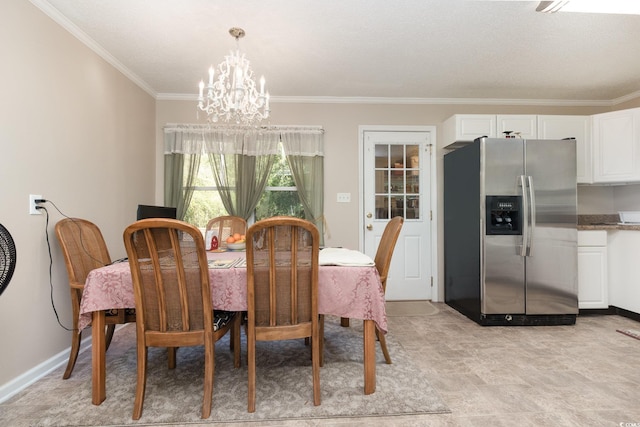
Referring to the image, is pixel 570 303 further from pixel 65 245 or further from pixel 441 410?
pixel 65 245

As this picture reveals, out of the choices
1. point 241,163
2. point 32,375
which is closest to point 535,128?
point 241,163

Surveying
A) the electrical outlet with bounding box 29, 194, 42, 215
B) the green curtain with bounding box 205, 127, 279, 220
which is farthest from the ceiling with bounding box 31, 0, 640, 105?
the electrical outlet with bounding box 29, 194, 42, 215

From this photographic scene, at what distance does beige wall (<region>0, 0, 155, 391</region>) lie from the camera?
1.83 m

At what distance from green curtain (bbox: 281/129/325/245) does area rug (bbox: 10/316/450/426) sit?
5.81 ft

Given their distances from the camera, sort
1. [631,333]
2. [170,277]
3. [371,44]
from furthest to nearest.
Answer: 1. [631,333]
2. [371,44]
3. [170,277]

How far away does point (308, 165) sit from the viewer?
3707mm

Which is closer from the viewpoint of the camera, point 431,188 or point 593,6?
point 593,6

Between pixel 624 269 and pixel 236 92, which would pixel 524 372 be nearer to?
pixel 624 269

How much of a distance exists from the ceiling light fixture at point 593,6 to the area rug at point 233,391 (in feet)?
8.50

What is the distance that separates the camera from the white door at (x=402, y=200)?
12.5 ft

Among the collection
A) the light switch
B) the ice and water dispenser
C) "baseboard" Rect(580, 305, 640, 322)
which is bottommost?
"baseboard" Rect(580, 305, 640, 322)

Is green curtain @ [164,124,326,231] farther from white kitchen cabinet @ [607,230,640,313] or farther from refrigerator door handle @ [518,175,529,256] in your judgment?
white kitchen cabinet @ [607,230,640,313]

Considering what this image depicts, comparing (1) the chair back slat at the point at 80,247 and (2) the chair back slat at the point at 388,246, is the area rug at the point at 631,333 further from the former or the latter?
(1) the chair back slat at the point at 80,247

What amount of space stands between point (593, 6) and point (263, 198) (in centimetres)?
328
